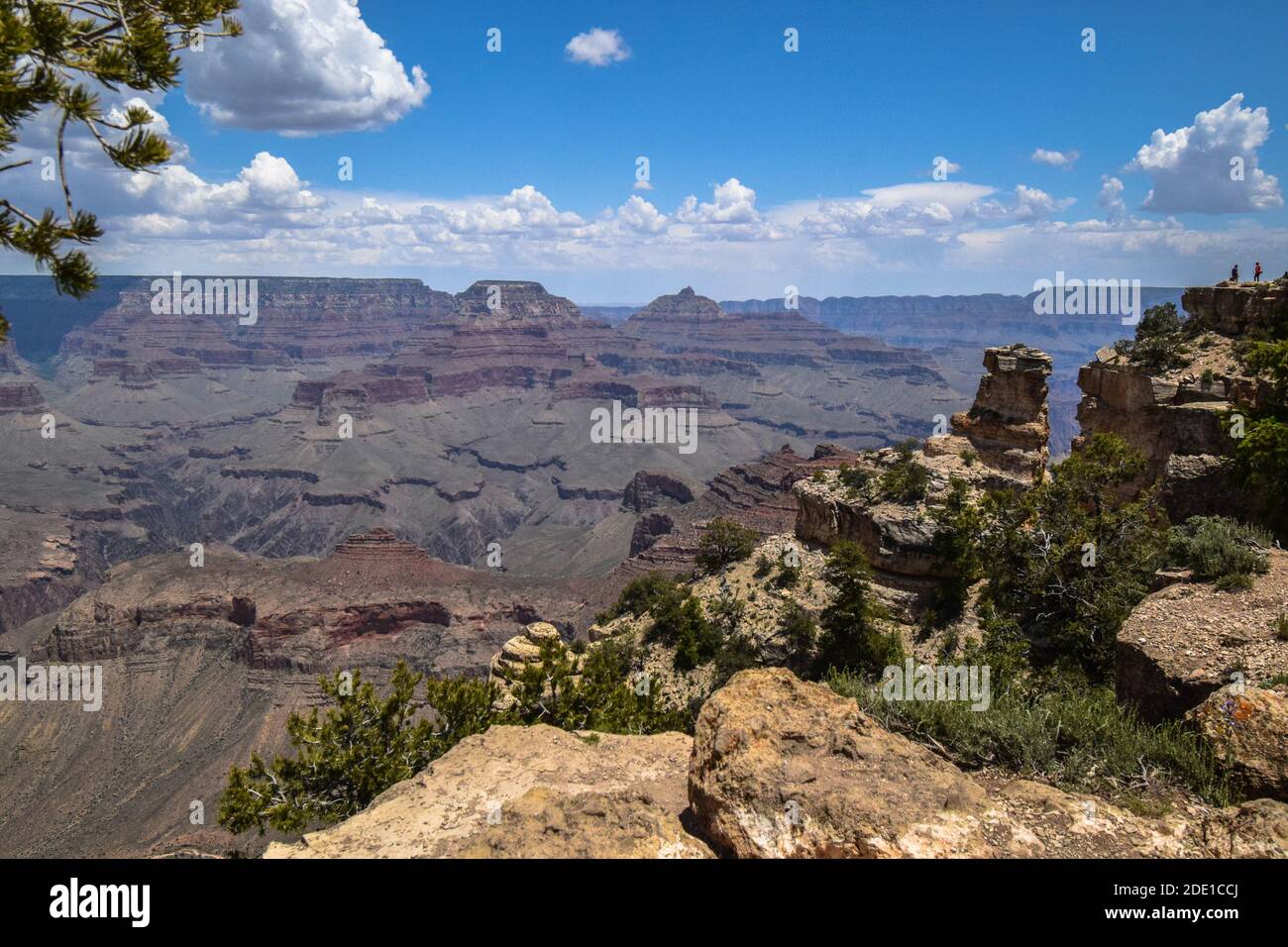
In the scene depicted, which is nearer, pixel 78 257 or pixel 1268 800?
pixel 78 257

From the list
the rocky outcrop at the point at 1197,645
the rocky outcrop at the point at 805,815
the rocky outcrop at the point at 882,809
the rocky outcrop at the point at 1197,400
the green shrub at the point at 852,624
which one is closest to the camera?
the rocky outcrop at the point at 882,809

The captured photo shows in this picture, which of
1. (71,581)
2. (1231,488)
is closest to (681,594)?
(1231,488)

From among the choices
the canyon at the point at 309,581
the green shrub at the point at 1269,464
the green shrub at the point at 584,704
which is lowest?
the canyon at the point at 309,581

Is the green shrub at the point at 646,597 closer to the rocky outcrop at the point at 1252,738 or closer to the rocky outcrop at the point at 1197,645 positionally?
the rocky outcrop at the point at 1197,645

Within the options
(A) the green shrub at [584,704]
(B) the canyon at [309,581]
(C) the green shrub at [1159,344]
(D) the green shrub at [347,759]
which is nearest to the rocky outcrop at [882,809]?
(B) the canyon at [309,581]

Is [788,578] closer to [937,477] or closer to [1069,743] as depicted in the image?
[937,477]

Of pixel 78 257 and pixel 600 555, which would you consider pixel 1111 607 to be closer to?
pixel 78 257

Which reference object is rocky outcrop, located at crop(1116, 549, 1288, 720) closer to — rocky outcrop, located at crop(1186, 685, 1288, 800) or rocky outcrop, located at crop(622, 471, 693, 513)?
rocky outcrop, located at crop(1186, 685, 1288, 800)
